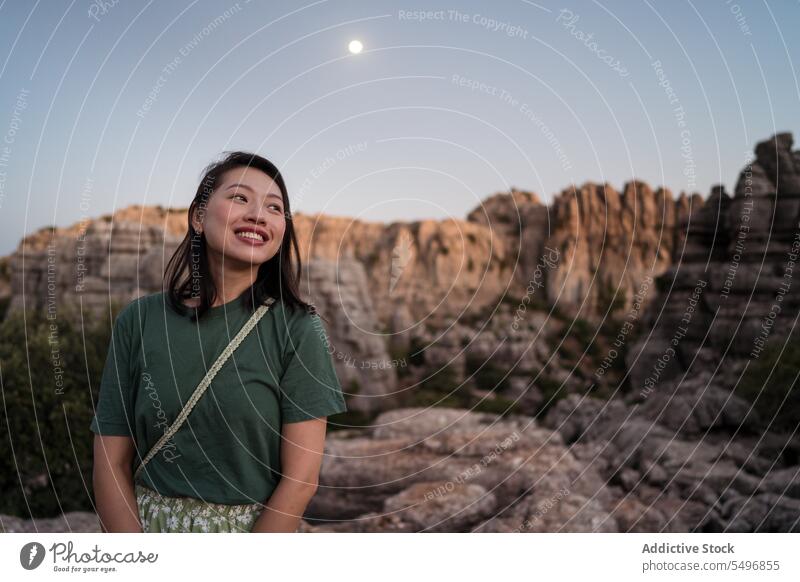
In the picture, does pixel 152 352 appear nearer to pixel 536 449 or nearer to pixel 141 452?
pixel 141 452

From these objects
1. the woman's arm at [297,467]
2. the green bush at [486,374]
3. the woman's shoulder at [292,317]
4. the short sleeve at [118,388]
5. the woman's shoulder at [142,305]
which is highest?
the woman's shoulder at [142,305]

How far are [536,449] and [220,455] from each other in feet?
39.2

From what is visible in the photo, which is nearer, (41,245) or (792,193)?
(792,193)

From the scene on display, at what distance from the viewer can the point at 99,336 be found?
12.0m

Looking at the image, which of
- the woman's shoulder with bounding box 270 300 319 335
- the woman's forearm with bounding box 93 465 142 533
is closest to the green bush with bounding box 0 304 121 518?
the woman's forearm with bounding box 93 465 142 533

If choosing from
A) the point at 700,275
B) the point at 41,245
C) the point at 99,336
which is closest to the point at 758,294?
the point at 700,275

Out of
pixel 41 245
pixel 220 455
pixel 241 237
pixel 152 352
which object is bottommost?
pixel 220 455

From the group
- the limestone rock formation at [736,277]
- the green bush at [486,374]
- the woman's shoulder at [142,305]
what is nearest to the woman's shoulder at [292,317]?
A: the woman's shoulder at [142,305]
